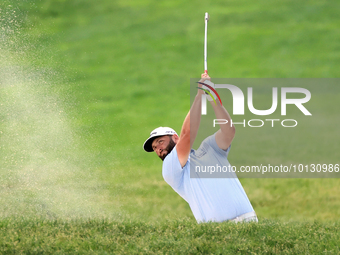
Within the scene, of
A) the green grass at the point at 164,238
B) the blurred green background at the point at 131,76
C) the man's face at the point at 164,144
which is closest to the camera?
the green grass at the point at 164,238

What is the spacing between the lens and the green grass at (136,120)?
5094mm

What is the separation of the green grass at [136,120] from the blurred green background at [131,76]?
2.3 inches

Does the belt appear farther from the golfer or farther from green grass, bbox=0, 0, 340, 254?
green grass, bbox=0, 0, 340, 254

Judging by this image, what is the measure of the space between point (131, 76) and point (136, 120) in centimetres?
406

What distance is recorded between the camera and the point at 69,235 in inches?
197

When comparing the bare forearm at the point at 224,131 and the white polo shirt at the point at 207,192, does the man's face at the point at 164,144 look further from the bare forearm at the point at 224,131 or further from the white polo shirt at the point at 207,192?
the bare forearm at the point at 224,131

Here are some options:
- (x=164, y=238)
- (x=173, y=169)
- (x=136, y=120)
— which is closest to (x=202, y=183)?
(x=173, y=169)

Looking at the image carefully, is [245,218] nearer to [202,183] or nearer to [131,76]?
[202,183]

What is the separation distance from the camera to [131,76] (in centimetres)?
2158

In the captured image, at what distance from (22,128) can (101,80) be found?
606 centimetres

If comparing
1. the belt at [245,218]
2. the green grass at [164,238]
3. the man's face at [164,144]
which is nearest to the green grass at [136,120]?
the green grass at [164,238]

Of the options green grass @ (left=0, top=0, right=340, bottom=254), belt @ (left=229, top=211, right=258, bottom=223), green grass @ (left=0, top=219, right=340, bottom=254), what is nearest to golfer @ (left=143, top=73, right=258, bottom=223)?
belt @ (left=229, top=211, right=258, bottom=223)

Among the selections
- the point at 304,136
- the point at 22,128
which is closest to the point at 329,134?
the point at 304,136

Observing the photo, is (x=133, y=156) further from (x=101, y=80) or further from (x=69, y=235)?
(x=69, y=235)
